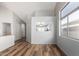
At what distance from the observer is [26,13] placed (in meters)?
8.25

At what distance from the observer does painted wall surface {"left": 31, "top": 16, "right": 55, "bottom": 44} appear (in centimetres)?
712

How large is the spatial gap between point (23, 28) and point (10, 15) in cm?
407

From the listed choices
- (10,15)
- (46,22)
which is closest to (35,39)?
(46,22)

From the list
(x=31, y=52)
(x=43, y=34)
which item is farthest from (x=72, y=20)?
(x=43, y=34)

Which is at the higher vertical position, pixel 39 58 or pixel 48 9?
pixel 48 9

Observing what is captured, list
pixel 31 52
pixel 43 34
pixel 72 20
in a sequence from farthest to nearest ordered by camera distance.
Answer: pixel 43 34
pixel 31 52
pixel 72 20

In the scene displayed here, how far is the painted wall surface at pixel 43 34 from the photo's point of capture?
712 centimetres

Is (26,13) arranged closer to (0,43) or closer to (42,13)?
(42,13)

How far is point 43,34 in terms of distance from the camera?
23.4 feet

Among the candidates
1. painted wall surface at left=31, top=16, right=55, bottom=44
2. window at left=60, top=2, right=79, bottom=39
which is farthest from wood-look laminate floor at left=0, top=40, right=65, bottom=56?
painted wall surface at left=31, top=16, right=55, bottom=44

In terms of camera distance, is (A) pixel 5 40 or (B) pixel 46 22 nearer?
(A) pixel 5 40

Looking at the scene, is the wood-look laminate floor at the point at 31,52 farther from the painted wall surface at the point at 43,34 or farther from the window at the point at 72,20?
the painted wall surface at the point at 43,34

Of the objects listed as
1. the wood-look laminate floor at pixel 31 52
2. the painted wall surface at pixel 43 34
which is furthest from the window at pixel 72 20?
the painted wall surface at pixel 43 34

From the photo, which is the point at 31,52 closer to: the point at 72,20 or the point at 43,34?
the point at 72,20
